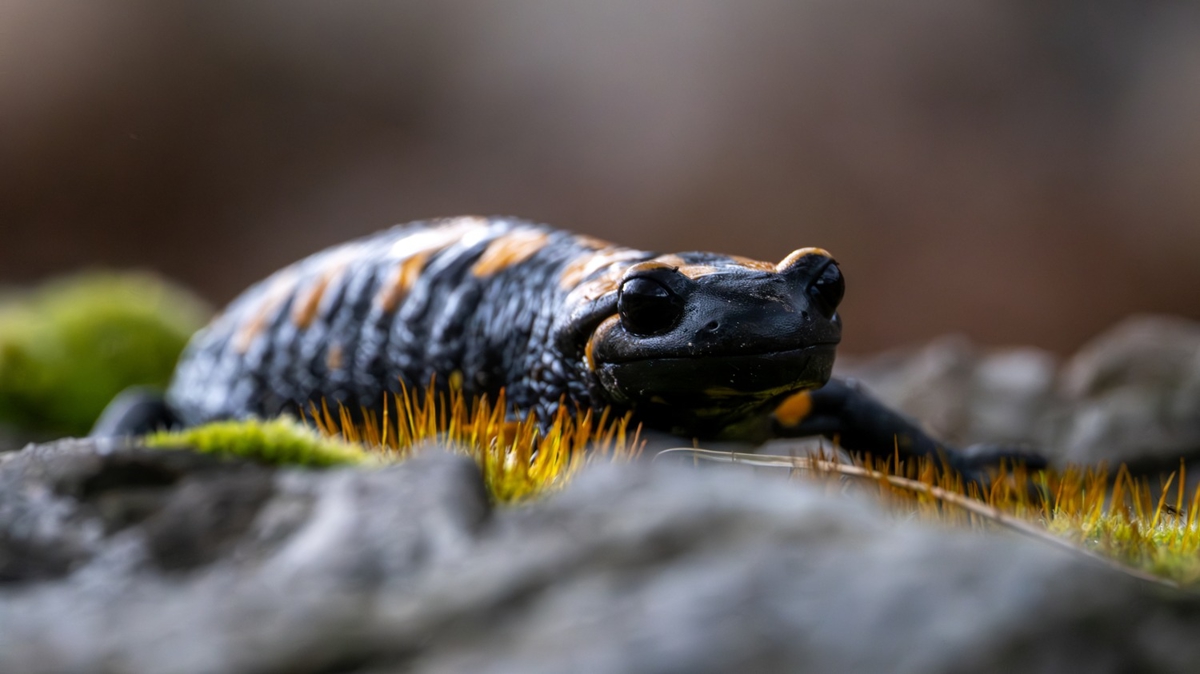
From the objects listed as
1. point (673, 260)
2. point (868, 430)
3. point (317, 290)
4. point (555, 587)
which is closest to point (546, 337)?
point (673, 260)

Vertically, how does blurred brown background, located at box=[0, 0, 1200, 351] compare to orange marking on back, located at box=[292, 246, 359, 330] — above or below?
above

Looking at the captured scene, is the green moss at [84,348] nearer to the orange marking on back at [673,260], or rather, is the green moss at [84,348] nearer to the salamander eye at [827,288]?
the orange marking on back at [673,260]

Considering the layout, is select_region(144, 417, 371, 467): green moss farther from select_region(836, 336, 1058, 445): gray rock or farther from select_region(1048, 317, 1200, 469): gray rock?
select_region(1048, 317, 1200, 469): gray rock

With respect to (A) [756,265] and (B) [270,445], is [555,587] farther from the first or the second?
(A) [756,265]

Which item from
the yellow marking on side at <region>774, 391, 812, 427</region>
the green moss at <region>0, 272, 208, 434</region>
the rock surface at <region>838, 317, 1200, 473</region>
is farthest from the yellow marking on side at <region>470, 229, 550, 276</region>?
the green moss at <region>0, 272, 208, 434</region>

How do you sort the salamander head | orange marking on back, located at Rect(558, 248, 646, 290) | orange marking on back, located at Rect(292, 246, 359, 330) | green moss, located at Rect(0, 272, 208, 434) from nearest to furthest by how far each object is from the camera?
the salamander head
orange marking on back, located at Rect(558, 248, 646, 290)
orange marking on back, located at Rect(292, 246, 359, 330)
green moss, located at Rect(0, 272, 208, 434)

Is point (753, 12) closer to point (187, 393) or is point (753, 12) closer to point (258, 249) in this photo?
point (258, 249)
